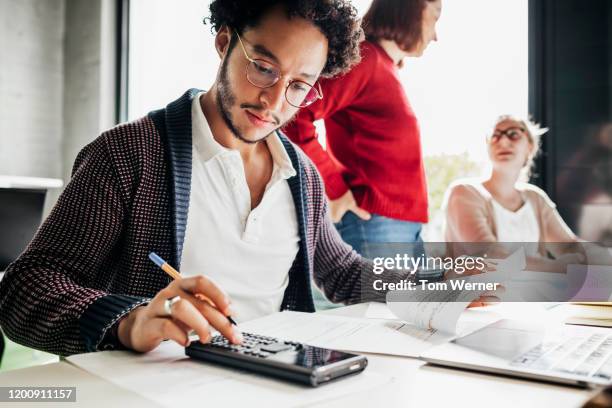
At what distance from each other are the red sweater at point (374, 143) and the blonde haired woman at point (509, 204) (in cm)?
14

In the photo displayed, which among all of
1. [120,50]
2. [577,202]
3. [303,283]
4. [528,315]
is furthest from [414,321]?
[120,50]

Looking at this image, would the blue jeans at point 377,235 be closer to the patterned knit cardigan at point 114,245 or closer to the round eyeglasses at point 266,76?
the patterned knit cardigan at point 114,245

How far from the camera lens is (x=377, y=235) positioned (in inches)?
75.8

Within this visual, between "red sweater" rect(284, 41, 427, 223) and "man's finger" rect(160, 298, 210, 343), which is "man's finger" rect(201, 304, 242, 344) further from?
"red sweater" rect(284, 41, 427, 223)

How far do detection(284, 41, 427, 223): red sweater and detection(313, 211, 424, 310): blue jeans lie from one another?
33 mm

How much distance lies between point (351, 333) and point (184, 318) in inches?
10.6

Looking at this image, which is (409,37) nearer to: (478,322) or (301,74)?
(301,74)

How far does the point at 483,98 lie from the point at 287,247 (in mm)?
1168

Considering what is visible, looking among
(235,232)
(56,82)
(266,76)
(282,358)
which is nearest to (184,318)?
(282,358)

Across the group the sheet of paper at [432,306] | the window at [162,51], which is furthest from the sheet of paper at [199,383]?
the window at [162,51]

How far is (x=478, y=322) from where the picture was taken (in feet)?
2.86

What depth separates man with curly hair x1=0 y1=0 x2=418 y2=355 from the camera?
782mm

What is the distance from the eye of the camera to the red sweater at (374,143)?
6.27ft

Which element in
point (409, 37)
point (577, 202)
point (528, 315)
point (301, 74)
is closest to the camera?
point (528, 315)
